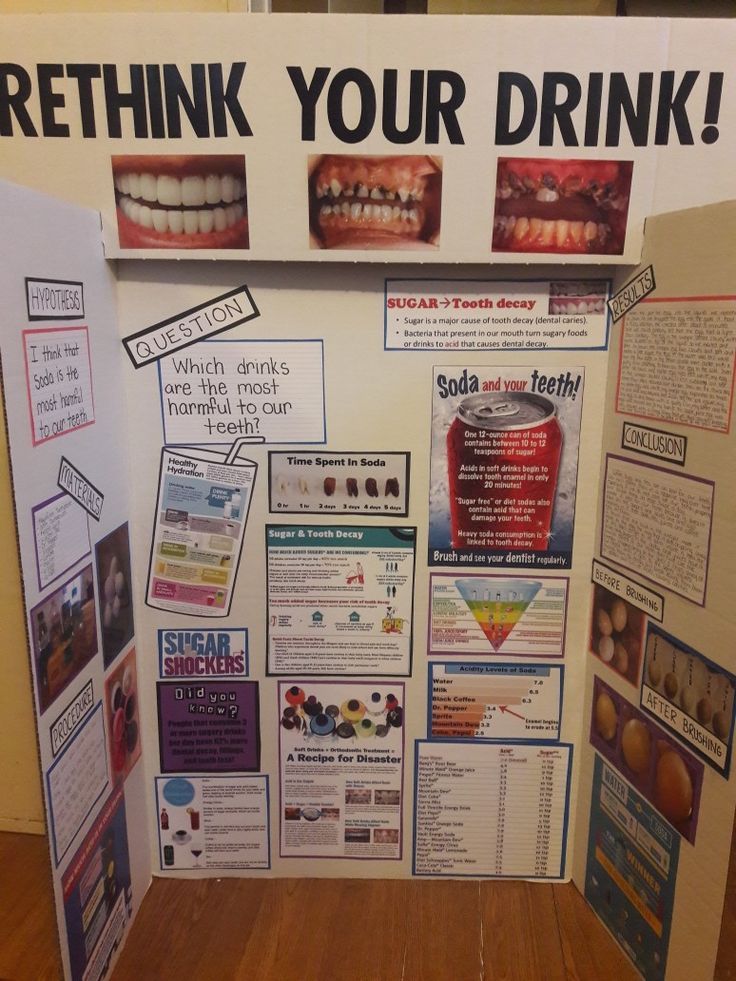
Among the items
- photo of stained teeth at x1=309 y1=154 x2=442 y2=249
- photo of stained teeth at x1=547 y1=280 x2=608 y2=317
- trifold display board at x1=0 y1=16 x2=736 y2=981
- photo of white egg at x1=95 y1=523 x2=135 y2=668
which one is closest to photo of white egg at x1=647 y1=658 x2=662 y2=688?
trifold display board at x1=0 y1=16 x2=736 y2=981

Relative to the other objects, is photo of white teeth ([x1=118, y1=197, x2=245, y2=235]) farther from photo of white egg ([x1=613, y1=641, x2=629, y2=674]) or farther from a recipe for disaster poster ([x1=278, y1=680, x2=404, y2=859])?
photo of white egg ([x1=613, y1=641, x2=629, y2=674])

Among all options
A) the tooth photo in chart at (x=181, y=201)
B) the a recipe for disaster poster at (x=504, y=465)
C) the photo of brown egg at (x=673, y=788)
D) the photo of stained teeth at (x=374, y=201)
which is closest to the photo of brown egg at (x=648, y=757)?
the photo of brown egg at (x=673, y=788)

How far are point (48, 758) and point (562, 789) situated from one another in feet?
2.76

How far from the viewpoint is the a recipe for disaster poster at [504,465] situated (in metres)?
1.13

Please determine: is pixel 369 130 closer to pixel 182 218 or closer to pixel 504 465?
pixel 182 218

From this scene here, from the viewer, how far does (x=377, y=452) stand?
1158mm

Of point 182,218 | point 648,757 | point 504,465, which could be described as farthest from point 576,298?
point 648,757

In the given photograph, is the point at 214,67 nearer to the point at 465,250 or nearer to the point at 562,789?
the point at 465,250

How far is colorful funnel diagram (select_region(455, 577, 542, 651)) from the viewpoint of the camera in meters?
1.20

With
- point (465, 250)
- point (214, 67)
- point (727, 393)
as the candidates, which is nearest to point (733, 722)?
point (727, 393)

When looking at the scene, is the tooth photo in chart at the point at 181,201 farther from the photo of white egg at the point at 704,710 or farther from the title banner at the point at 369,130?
the photo of white egg at the point at 704,710

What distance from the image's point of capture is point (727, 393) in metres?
0.90

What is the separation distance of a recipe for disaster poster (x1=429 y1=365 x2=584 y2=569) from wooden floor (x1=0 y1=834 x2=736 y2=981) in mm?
591

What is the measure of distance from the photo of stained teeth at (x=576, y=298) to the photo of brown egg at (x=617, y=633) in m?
0.44
